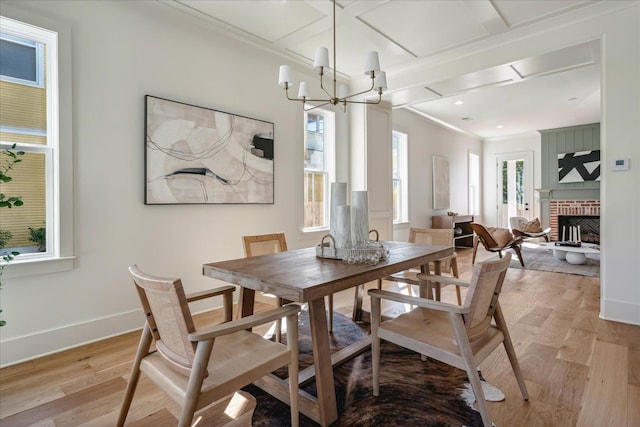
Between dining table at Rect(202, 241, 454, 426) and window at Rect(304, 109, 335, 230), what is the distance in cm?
230

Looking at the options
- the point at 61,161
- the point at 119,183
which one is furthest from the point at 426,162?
the point at 61,161

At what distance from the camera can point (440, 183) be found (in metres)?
7.19

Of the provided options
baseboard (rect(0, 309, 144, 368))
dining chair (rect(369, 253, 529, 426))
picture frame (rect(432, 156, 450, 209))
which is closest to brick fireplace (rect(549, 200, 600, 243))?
picture frame (rect(432, 156, 450, 209))

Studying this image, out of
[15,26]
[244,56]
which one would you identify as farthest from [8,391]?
[244,56]

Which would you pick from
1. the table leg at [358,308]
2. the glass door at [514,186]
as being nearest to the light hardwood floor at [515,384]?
the table leg at [358,308]

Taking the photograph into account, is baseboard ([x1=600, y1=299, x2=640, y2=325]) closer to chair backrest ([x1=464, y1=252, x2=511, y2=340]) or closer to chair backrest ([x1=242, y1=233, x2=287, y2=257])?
chair backrest ([x1=464, y1=252, x2=511, y2=340])

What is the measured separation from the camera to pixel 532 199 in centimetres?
845

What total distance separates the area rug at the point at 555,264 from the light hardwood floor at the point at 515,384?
229cm

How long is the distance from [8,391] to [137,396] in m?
0.77

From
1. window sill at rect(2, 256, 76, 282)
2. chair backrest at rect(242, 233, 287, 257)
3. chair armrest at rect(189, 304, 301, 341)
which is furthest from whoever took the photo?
chair backrest at rect(242, 233, 287, 257)

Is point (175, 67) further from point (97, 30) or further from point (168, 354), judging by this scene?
point (168, 354)

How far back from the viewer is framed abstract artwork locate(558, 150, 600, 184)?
707cm

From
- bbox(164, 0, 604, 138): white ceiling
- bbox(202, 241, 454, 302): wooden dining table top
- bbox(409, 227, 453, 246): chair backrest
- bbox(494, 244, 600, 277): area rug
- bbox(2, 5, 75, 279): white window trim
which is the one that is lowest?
bbox(494, 244, 600, 277): area rug

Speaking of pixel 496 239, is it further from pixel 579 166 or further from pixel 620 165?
pixel 579 166
